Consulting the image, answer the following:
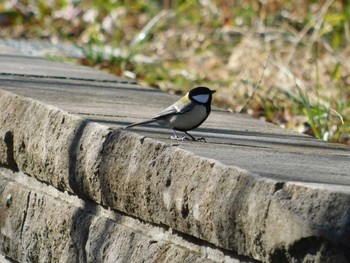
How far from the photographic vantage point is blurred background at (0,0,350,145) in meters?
5.79

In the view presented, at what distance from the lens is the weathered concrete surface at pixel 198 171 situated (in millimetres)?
2275

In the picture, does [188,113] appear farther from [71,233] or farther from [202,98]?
[71,233]

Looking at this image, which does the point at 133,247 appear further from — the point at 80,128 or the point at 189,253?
the point at 80,128

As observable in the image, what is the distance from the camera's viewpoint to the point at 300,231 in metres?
2.24

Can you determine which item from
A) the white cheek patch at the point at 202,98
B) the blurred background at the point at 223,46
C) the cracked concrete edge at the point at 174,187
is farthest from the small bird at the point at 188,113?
the blurred background at the point at 223,46

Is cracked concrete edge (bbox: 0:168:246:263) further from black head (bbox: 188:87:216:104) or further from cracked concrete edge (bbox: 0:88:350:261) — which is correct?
black head (bbox: 188:87:216:104)

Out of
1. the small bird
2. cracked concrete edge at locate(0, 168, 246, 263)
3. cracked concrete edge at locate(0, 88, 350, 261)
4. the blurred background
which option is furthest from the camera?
the blurred background

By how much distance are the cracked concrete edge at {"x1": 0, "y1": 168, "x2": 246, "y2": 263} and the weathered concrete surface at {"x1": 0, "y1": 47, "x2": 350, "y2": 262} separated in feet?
0.17

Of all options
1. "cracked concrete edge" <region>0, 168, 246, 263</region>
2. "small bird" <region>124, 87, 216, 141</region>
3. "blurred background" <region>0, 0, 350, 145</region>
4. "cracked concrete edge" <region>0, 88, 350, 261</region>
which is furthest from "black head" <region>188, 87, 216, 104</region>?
"blurred background" <region>0, 0, 350, 145</region>

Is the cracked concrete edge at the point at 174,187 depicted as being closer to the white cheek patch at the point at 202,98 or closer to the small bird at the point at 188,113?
the small bird at the point at 188,113

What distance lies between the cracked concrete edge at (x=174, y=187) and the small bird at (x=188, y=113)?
234 mm

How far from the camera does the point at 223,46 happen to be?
793 cm

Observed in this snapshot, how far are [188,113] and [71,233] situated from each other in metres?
0.55

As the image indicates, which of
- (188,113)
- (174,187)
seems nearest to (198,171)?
(174,187)
